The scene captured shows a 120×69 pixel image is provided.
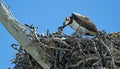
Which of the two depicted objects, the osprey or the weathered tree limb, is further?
the osprey

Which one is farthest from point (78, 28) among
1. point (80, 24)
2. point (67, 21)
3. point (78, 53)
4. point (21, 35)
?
point (21, 35)

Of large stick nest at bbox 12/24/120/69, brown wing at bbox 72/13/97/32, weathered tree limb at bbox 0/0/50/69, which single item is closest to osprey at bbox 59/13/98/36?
brown wing at bbox 72/13/97/32

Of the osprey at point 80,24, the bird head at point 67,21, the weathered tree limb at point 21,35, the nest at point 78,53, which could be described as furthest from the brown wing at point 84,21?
the weathered tree limb at point 21,35

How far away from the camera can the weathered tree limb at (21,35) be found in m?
5.48

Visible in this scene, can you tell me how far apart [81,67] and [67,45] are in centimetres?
51

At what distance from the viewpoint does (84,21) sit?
7246 mm

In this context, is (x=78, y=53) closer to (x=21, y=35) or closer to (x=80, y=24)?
(x=21, y=35)

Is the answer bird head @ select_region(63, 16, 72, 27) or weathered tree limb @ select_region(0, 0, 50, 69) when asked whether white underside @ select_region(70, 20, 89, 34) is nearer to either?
bird head @ select_region(63, 16, 72, 27)

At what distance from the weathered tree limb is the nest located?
103mm

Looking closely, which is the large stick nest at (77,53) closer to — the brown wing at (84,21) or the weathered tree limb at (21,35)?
the weathered tree limb at (21,35)

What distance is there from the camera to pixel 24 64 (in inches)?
243

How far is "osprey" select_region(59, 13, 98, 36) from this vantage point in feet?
23.1

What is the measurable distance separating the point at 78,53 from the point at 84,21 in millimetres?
1630

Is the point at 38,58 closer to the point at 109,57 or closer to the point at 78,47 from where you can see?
the point at 78,47
